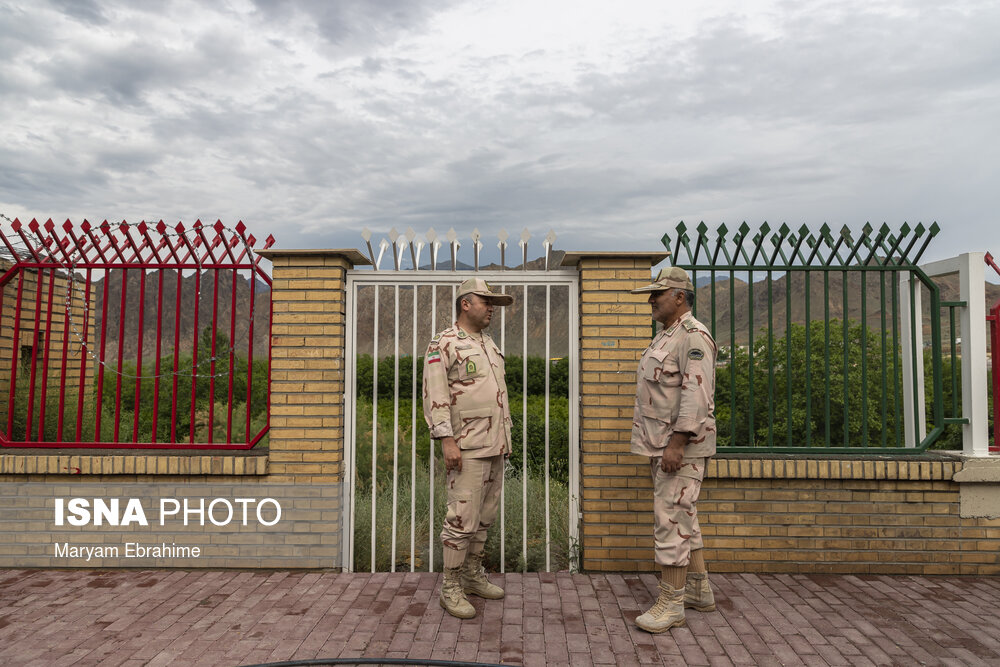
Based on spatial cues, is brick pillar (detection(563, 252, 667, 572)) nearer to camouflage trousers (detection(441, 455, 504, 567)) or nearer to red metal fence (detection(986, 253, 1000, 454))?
camouflage trousers (detection(441, 455, 504, 567))

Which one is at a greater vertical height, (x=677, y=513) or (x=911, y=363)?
(x=911, y=363)

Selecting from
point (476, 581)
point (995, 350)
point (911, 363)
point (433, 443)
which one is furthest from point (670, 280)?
point (995, 350)

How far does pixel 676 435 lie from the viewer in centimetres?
342

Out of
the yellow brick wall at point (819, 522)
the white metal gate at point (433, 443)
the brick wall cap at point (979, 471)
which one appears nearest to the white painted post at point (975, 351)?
the brick wall cap at point (979, 471)

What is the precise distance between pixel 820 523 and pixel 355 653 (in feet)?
10.4

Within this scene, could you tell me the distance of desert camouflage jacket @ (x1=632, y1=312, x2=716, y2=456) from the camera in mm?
3387

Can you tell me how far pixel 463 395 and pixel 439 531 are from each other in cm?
210

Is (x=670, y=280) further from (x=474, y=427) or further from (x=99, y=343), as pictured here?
(x=99, y=343)

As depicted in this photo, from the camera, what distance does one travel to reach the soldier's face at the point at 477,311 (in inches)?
147

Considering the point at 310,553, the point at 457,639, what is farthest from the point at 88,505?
the point at 457,639

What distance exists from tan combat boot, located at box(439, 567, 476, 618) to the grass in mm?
683

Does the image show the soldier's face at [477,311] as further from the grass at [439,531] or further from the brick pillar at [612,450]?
the grass at [439,531]

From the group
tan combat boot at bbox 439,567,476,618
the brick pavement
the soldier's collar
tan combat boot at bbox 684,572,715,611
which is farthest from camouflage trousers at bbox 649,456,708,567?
the soldier's collar

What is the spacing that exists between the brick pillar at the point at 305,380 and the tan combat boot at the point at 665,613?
7.23 ft
